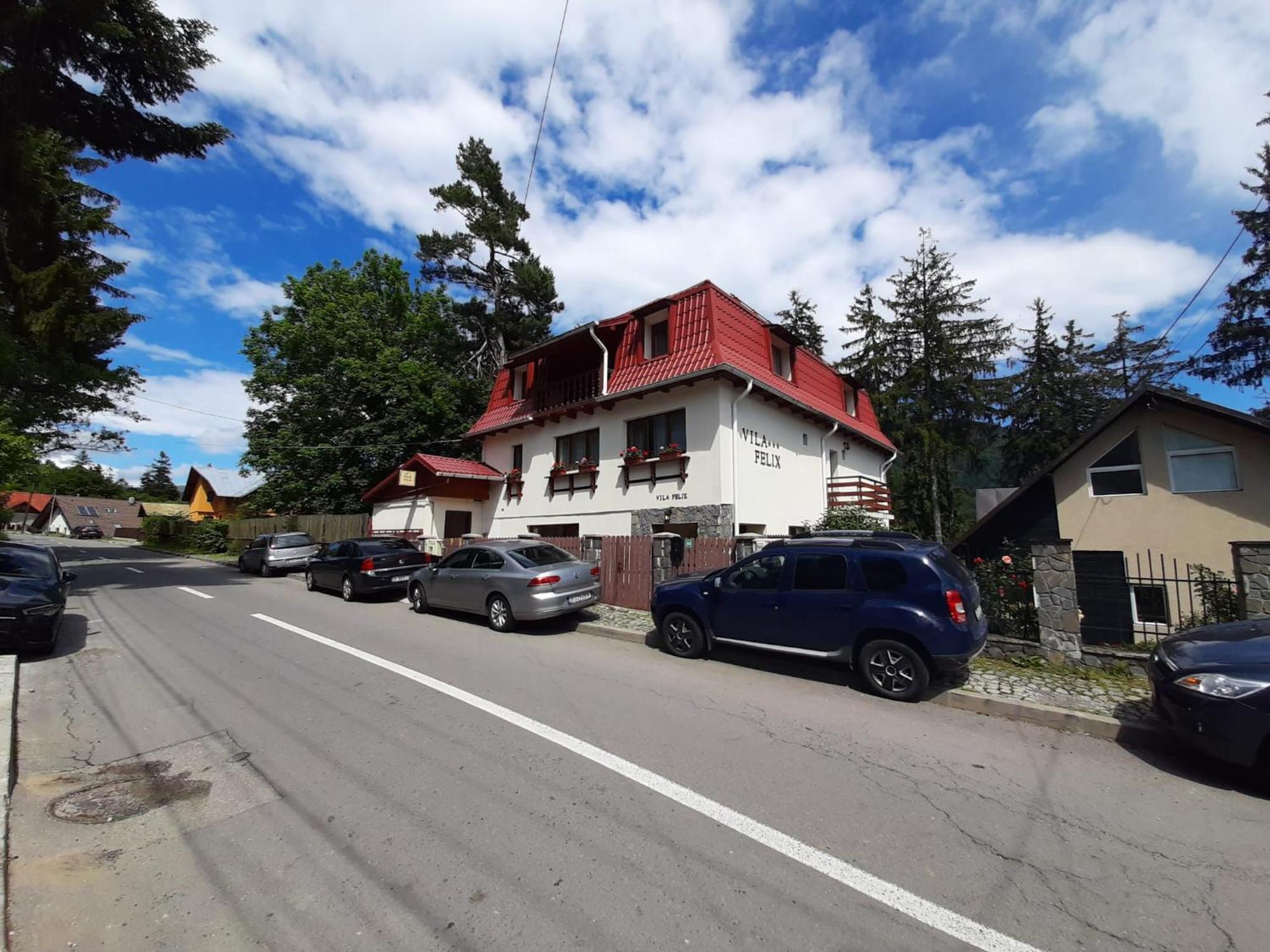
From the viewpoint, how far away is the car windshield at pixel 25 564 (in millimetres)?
8469

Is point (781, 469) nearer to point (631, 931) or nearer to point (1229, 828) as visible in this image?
point (1229, 828)

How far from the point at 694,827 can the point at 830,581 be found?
377 centimetres

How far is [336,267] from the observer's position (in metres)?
30.9

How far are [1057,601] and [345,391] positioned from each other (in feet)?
96.5

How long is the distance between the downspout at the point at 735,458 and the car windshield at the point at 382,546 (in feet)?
27.4

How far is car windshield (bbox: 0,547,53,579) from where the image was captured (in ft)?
27.8

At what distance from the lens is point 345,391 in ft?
90.2

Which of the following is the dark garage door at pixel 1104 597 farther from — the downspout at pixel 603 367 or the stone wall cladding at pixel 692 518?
the downspout at pixel 603 367

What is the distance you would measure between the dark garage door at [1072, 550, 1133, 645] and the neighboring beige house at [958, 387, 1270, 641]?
4.26 metres

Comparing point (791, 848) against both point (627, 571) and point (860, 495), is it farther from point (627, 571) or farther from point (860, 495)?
point (860, 495)

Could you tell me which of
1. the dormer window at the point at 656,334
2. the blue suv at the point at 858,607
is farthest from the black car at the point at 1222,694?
the dormer window at the point at 656,334

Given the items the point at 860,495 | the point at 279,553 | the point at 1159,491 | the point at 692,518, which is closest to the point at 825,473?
the point at 860,495

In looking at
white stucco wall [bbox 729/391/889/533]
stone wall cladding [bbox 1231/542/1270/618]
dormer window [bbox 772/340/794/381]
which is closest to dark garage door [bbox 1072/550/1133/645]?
stone wall cladding [bbox 1231/542/1270/618]

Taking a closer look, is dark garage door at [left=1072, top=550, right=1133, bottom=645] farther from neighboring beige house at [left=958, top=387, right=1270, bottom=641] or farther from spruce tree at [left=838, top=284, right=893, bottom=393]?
spruce tree at [left=838, top=284, right=893, bottom=393]
